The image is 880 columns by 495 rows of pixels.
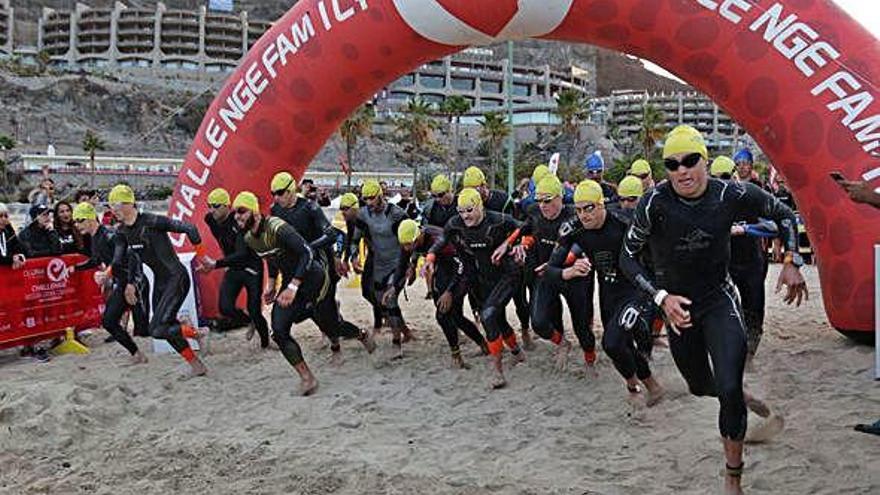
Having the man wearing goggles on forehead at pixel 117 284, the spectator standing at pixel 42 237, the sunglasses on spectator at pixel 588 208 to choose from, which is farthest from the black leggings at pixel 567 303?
the spectator standing at pixel 42 237

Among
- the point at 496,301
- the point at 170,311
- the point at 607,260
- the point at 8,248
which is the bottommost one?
the point at 170,311

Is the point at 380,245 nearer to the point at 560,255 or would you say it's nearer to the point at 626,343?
the point at 560,255

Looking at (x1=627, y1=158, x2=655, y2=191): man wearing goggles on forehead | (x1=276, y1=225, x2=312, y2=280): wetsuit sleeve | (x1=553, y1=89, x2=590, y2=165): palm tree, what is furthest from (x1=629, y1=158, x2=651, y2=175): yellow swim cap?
(x1=553, y1=89, x2=590, y2=165): palm tree

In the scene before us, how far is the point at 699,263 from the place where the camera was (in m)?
4.09

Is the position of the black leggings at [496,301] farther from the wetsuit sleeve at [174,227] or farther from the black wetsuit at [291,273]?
the wetsuit sleeve at [174,227]

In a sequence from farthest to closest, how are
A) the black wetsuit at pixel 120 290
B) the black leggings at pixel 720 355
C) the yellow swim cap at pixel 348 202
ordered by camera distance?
the yellow swim cap at pixel 348 202
the black wetsuit at pixel 120 290
the black leggings at pixel 720 355

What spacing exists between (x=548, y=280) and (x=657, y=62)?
286cm

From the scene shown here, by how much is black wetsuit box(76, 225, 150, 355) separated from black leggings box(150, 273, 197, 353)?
0.31 m

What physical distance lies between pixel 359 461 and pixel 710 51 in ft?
15.8

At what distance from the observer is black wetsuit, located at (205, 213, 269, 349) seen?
25.2ft

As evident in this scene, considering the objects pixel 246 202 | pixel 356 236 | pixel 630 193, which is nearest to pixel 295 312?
pixel 246 202

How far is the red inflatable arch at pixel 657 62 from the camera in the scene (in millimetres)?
6523

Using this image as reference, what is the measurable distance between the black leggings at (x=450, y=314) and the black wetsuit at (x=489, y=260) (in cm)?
16

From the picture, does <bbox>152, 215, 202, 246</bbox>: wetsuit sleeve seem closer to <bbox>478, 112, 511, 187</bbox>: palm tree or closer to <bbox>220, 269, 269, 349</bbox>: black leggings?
<bbox>220, 269, 269, 349</bbox>: black leggings
